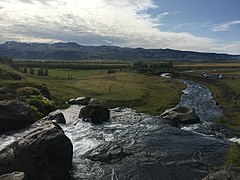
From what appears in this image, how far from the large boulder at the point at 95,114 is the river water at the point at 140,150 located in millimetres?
1581

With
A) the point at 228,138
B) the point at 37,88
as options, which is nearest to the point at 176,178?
the point at 228,138

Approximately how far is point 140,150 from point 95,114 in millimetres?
18046

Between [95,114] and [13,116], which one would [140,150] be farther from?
[13,116]

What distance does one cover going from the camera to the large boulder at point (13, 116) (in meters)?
47.3

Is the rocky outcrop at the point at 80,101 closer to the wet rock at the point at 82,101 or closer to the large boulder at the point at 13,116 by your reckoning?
the wet rock at the point at 82,101

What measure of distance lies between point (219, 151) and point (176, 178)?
10.7m

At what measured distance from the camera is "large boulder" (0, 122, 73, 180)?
28.8m

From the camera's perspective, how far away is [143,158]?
35.2 meters

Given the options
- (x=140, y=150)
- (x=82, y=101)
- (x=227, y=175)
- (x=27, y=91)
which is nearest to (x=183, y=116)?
(x=140, y=150)

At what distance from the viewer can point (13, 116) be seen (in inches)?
1917

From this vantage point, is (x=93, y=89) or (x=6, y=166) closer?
(x=6, y=166)

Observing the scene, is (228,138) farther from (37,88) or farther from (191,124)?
(37,88)

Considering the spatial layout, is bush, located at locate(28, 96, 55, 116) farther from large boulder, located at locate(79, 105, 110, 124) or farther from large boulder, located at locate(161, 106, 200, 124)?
large boulder, located at locate(161, 106, 200, 124)

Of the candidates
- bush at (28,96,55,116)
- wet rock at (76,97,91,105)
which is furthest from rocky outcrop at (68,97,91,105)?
bush at (28,96,55,116)
